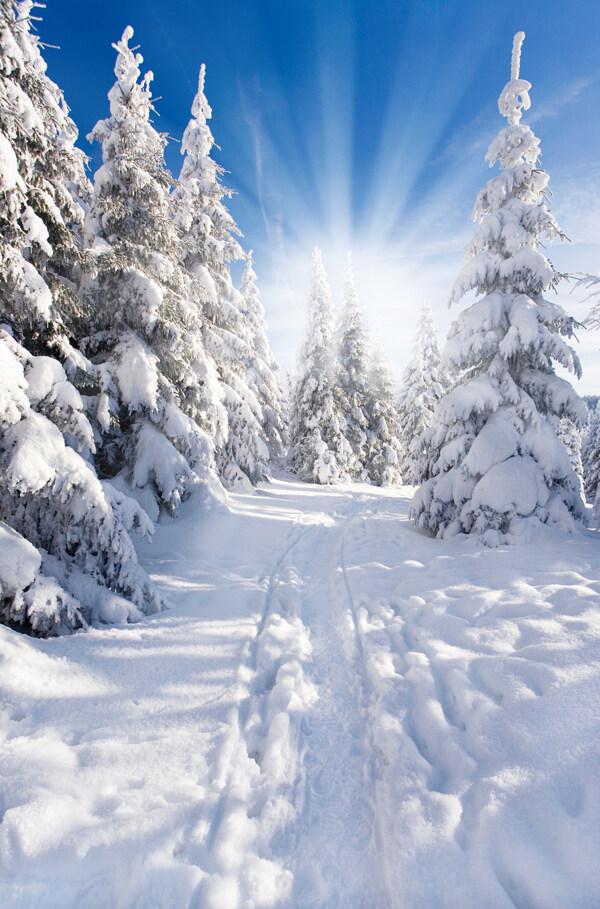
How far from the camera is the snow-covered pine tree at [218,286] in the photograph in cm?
1376

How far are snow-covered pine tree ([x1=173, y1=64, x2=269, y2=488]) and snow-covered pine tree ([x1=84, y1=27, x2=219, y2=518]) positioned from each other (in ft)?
10.1

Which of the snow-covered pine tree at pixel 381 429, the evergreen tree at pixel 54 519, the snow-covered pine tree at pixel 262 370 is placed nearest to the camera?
the evergreen tree at pixel 54 519

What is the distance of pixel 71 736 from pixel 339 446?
21819 millimetres

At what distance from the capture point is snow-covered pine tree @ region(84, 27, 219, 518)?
8.83 meters

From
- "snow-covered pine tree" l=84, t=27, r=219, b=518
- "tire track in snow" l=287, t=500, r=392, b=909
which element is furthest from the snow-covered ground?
"snow-covered pine tree" l=84, t=27, r=219, b=518

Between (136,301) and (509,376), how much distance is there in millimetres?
9654

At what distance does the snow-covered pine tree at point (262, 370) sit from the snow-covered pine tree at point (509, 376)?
9.90m

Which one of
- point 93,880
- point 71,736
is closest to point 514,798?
point 93,880

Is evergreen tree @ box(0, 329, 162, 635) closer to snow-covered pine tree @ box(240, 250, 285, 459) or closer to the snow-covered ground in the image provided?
the snow-covered ground

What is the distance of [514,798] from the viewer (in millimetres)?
2662


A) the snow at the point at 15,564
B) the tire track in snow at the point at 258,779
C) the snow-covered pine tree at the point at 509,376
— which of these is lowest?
the tire track in snow at the point at 258,779

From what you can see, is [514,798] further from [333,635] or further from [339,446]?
[339,446]

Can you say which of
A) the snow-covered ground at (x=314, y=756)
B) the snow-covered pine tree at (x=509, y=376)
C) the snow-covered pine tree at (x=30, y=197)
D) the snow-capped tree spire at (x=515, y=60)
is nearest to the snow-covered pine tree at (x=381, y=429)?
the snow-covered pine tree at (x=509, y=376)

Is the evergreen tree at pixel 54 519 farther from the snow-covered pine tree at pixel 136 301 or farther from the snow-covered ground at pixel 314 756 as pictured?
the snow-covered pine tree at pixel 136 301
